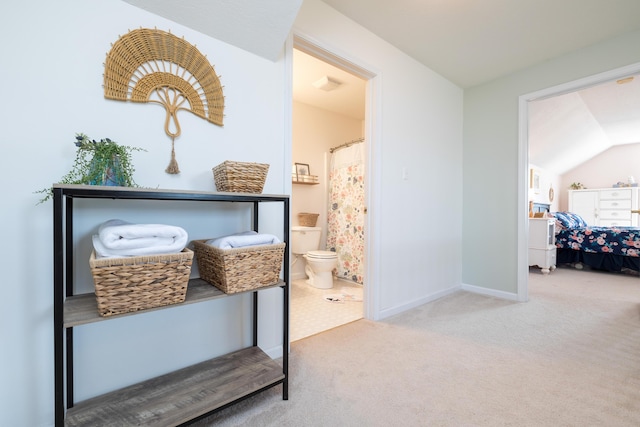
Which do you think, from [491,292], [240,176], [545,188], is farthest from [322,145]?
[545,188]

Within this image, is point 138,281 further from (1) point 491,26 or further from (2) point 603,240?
(2) point 603,240

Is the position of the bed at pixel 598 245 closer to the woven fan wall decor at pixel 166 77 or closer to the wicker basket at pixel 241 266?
the wicker basket at pixel 241 266

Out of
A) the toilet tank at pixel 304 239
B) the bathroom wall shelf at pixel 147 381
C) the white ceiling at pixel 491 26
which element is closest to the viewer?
the bathroom wall shelf at pixel 147 381

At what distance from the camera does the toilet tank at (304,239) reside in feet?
11.1

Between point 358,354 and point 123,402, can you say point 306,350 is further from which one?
point 123,402

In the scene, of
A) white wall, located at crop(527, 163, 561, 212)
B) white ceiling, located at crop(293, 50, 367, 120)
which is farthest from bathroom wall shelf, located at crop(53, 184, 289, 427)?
white wall, located at crop(527, 163, 561, 212)

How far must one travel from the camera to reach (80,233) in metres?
1.14

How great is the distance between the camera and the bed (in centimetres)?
388

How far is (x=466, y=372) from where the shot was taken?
1563 mm

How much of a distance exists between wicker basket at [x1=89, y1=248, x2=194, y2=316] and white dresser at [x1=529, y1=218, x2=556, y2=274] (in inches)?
184

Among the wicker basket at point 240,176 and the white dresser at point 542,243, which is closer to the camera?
the wicker basket at point 240,176

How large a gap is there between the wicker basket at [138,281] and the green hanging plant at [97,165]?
0.90ft

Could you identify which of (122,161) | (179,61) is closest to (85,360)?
(122,161)

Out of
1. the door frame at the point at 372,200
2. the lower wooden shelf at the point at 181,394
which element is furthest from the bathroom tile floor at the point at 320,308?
the lower wooden shelf at the point at 181,394
